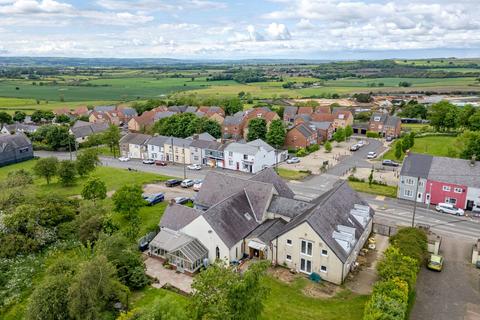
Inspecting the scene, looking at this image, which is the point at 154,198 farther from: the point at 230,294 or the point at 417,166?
the point at 417,166

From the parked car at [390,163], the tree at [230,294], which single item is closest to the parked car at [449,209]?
the parked car at [390,163]

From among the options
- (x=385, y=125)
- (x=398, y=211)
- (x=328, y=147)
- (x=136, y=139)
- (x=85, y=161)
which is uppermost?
(x=85, y=161)

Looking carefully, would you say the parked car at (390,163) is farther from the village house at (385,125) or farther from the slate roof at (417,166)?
the village house at (385,125)

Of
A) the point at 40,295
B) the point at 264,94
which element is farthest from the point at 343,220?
the point at 264,94

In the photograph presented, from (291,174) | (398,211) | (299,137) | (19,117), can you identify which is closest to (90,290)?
(398,211)

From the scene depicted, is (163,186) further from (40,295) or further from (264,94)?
(264,94)

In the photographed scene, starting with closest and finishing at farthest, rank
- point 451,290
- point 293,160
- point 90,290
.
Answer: point 90,290
point 451,290
point 293,160
